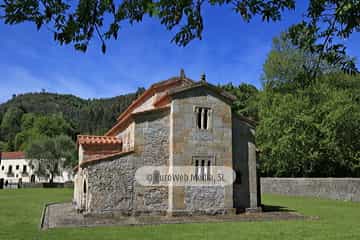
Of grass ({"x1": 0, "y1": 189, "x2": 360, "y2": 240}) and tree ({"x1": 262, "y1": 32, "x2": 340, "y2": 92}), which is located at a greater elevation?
tree ({"x1": 262, "y1": 32, "x2": 340, "y2": 92})

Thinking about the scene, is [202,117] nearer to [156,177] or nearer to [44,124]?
[156,177]

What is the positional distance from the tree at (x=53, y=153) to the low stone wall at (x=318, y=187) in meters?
35.2

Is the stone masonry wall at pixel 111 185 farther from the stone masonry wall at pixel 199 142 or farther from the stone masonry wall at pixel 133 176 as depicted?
the stone masonry wall at pixel 199 142

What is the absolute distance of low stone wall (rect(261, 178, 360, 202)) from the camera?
2636cm

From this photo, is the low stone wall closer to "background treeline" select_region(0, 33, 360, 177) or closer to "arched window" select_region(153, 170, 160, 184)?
"background treeline" select_region(0, 33, 360, 177)

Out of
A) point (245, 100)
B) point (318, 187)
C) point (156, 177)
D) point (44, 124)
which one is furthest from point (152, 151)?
point (44, 124)

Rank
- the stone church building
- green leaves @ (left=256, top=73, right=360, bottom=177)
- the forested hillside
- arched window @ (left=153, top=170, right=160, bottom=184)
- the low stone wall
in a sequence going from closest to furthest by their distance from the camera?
the stone church building, arched window @ (left=153, top=170, right=160, bottom=184), the low stone wall, green leaves @ (left=256, top=73, right=360, bottom=177), the forested hillside

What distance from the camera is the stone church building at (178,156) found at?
52.3 feet

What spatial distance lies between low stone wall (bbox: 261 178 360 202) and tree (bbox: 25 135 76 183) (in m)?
35.2

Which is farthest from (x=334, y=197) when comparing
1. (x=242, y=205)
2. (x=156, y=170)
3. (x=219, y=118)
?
(x=156, y=170)

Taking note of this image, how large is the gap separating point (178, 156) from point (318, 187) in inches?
715

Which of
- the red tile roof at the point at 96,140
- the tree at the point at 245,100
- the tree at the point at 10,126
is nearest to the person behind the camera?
the red tile roof at the point at 96,140

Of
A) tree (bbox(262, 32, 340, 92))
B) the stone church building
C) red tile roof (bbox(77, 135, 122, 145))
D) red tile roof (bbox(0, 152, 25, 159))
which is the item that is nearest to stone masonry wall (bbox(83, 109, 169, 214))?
the stone church building

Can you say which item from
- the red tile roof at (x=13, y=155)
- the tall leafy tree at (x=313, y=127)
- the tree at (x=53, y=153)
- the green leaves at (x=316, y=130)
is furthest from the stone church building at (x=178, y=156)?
the red tile roof at (x=13, y=155)
